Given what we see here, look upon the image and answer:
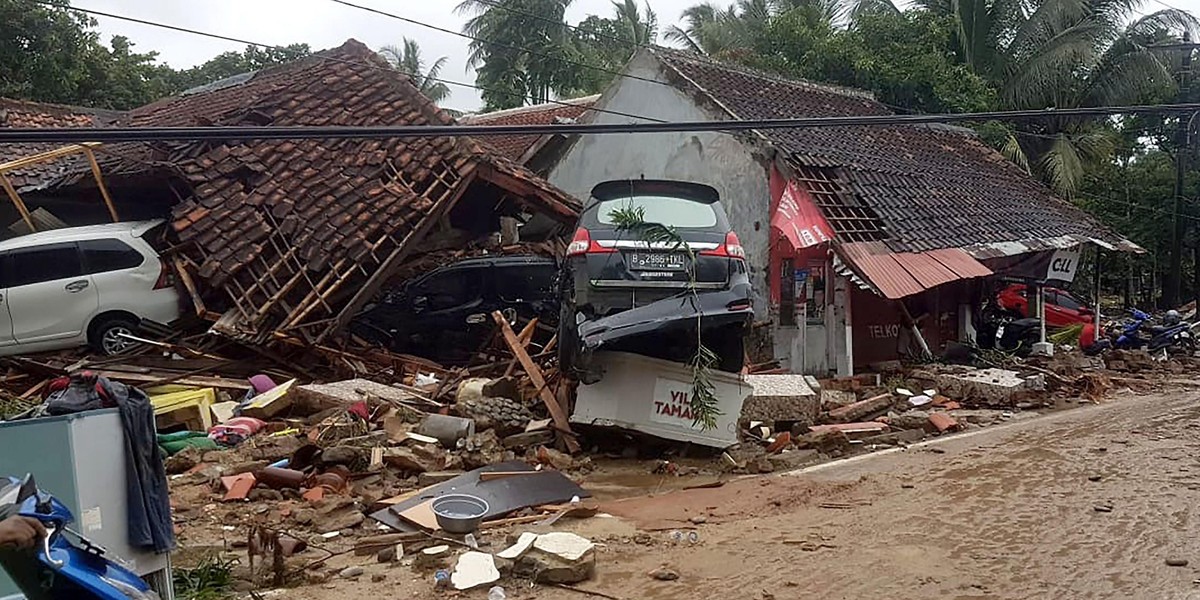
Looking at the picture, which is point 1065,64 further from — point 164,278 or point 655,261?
point 164,278

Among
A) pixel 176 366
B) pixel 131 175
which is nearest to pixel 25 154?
pixel 131 175

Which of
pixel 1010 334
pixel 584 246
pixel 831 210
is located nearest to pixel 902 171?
pixel 1010 334

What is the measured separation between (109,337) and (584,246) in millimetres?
7665

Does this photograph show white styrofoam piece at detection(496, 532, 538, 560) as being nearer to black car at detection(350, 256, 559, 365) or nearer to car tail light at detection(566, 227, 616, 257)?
car tail light at detection(566, 227, 616, 257)

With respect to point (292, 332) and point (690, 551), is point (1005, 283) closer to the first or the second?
point (292, 332)

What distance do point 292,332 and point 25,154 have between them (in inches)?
304

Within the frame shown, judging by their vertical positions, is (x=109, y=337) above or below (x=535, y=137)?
below

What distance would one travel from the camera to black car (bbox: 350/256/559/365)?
1397 cm

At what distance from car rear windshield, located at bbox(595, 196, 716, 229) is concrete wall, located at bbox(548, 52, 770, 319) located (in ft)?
22.2

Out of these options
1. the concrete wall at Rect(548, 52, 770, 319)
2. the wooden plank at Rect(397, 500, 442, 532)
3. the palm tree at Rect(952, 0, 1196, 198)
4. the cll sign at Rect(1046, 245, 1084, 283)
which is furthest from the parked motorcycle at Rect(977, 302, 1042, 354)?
the wooden plank at Rect(397, 500, 442, 532)

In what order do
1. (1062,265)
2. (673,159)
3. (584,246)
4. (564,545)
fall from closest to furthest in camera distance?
(564,545) < (584,246) < (673,159) < (1062,265)

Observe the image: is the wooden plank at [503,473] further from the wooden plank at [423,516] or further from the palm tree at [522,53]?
the palm tree at [522,53]

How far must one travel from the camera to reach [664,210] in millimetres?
9133

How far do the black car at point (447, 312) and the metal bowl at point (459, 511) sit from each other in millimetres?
7098
